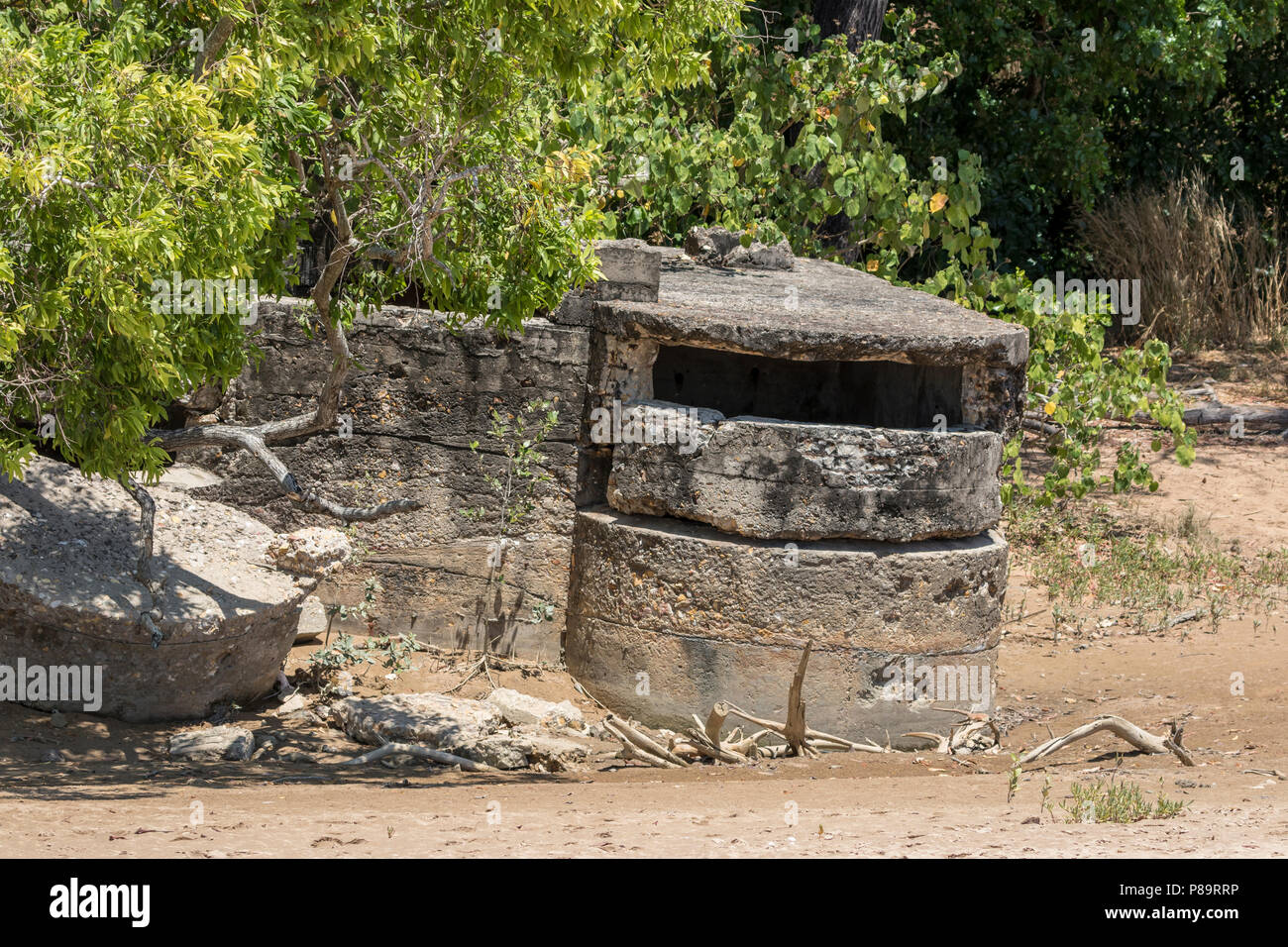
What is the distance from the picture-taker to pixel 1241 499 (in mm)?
9914

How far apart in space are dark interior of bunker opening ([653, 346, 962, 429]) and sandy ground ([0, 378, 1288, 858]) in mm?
1531

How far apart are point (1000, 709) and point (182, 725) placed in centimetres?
370

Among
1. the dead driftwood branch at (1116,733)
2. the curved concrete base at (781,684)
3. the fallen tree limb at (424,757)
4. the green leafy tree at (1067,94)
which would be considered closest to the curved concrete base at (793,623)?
the curved concrete base at (781,684)

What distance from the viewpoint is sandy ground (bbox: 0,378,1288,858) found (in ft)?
13.0

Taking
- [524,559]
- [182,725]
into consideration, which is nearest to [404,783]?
[182,725]

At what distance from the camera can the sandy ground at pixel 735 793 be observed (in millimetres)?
3961

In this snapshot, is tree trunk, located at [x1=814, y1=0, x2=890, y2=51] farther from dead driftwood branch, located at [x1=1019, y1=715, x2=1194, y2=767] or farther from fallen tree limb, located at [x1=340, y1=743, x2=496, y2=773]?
fallen tree limb, located at [x1=340, y1=743, x2=496, y2=773]

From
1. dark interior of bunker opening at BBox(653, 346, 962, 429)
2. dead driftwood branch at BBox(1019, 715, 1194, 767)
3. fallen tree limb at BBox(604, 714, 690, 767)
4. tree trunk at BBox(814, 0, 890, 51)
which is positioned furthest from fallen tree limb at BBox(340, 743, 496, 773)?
tree trunk at BBox(814, 0, 890, 51)

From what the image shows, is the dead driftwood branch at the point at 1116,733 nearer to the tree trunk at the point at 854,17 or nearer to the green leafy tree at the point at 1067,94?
the tree trunk at the point at 854,17

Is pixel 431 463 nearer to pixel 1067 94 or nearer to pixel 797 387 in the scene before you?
pixel 797 387

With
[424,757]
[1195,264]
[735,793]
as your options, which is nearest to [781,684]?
[735,793]

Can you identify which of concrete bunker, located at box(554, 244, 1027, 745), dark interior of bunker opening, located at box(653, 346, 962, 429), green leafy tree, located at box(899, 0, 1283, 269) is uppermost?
green leafy tree, located at box(899, 0, 1283, 269)

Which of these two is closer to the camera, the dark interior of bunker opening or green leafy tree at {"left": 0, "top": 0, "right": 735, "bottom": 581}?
green leafy tree at {"left": 0, "top": 0, "right": 735, "bottom": 581}

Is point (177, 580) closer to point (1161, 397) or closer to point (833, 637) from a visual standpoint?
point (833, 637)
